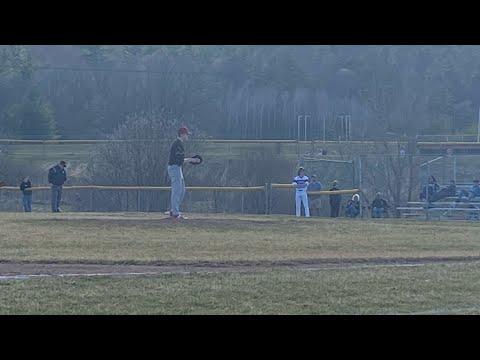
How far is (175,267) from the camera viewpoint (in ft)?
44.7

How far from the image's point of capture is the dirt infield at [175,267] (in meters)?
12.7

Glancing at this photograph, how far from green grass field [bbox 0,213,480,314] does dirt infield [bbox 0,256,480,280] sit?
0.07m

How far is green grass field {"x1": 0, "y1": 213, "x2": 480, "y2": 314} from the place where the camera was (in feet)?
33.9

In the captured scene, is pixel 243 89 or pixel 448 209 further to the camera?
pixel 243 89

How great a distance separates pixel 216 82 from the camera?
5181 cm

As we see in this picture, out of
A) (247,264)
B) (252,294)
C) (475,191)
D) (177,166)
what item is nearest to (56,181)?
(177,166)

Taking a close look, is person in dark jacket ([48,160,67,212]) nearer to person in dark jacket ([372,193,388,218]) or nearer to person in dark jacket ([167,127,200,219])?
person in dark jacket ([167,127,200,219])

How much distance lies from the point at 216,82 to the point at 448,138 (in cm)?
1346

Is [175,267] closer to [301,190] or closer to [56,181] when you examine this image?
[301,190]

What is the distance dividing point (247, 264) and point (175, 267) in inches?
40.4

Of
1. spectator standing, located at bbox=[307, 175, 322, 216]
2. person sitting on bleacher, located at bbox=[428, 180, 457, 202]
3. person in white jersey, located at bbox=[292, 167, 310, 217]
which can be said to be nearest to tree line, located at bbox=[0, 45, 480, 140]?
spectator standing, located at bbox=[307, 175, 322, 216]

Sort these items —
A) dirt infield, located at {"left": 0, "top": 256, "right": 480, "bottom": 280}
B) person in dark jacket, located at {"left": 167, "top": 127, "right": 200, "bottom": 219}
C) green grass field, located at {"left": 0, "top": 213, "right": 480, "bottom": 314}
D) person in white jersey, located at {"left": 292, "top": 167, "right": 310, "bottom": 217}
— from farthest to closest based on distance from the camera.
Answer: person in white jersey, located at {"left": 292, "top": 167, "right": 310, "bottom": 217} < person in dark jacket, located at {"left": 167, "top": 127, "right": 200, "bottom": 219} < dirt infield, located at {"left": 0, "top": 256, "right": 480, "bottom": 280} < green grass field, located at {"left": 0, "top": 213, "right": 480, "bottom": 314}
